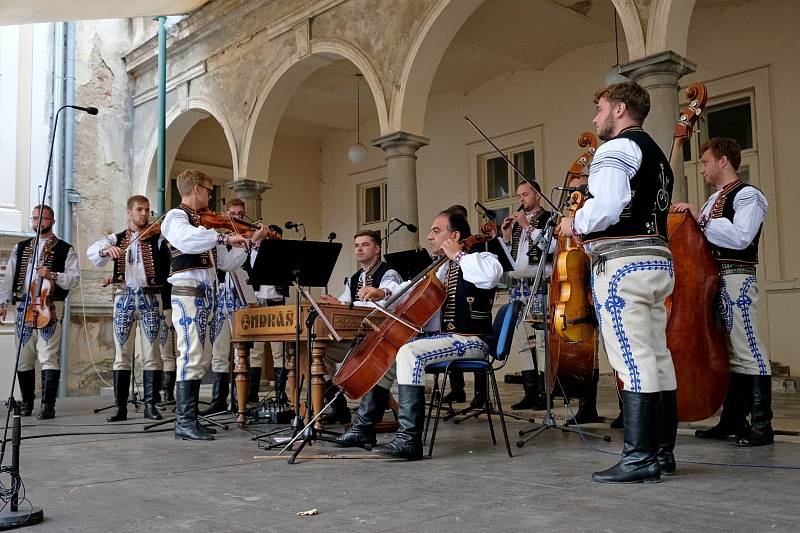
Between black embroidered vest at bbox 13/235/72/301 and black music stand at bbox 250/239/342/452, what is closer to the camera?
black music stand at bbox 250/239/342/452

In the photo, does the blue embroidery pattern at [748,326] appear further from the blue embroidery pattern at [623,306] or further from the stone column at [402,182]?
the stone column at [402,182]

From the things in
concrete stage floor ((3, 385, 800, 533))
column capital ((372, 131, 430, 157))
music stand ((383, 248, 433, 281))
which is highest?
column capital ((372, 131, 430, 157))

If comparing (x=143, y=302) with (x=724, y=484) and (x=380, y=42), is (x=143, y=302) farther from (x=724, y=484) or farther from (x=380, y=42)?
(x=724, y=484)

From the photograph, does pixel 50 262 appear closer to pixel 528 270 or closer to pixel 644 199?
pixel 528 270

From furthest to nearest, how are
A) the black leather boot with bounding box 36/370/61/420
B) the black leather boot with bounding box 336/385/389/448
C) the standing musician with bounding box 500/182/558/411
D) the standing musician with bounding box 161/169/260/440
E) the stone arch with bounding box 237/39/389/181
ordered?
the stone arch with bounding box 237/39/389/181
the black leather boot with bounding box 36/370/61/420
the standing musician with bounding box 500/182/558/411
the standing musician with bounding box 161/169/260/440
the black leather boot with bounding box 336/385/389/448

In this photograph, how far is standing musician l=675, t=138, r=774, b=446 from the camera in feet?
14.7

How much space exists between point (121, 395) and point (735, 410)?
4976mm

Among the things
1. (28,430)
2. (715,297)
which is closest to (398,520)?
(715,297)

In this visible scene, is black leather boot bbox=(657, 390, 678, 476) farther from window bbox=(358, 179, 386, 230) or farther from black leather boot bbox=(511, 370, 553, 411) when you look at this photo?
window bbox=(358, 179, 386, 230)

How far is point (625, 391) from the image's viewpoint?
3527 millimetres

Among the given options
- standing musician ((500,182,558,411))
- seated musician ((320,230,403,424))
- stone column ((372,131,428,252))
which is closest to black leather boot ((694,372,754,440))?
standing musician ((500,182,558,411))

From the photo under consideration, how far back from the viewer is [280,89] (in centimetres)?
1030

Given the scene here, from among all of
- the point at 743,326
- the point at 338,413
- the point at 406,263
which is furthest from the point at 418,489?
the point at 406,263

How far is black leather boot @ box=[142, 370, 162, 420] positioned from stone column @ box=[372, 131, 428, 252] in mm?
2806
